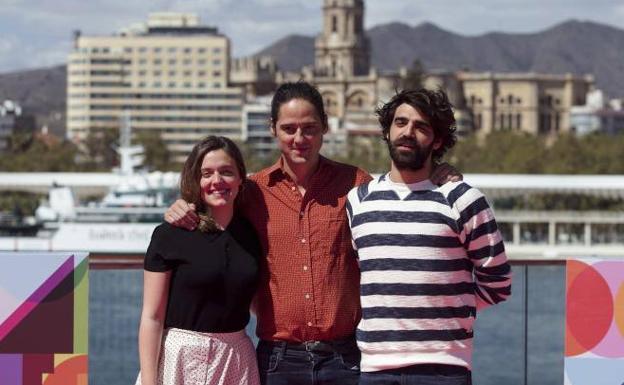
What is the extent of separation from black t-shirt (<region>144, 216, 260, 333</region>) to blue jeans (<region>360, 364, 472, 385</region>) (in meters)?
0.54

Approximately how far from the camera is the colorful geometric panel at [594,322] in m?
6.40

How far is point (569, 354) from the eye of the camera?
6.45 m

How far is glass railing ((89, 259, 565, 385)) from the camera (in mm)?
12695

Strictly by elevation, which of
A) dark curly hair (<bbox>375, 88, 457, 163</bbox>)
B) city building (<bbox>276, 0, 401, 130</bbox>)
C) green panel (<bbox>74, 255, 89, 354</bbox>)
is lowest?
green panel (<bbox>74, 255, 89, 354</bbox>)

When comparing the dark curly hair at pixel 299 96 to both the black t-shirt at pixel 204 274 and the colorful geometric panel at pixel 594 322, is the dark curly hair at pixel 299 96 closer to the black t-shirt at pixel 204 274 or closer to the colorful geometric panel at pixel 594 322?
the black t-shirt at pixel 204 274

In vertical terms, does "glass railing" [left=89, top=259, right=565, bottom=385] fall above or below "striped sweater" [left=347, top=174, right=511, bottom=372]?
below

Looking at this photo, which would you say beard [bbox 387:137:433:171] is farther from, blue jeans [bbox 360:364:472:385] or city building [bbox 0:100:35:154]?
city building [bbox 0:100:35:154]

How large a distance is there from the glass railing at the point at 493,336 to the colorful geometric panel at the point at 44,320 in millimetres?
2379

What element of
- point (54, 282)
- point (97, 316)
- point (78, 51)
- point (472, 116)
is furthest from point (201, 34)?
point (54, 282)

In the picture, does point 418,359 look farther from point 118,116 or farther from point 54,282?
point 118,116

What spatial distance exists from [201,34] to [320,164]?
14153cm

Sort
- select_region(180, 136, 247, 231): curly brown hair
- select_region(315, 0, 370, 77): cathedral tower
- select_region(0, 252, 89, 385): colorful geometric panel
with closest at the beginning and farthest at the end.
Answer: select_region(180, 136, 247, 231): curly brown hair, select_region(0, 252, 89, 385): colorful geometric panel, select_region(315, 0, 370, 77): cathedral tower

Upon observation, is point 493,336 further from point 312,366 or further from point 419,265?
point 419,265

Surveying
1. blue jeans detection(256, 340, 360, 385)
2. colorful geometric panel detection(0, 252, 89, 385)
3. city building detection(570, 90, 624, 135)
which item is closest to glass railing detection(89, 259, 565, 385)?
colorful geometric panel detection(0, 252, 89, 385)
